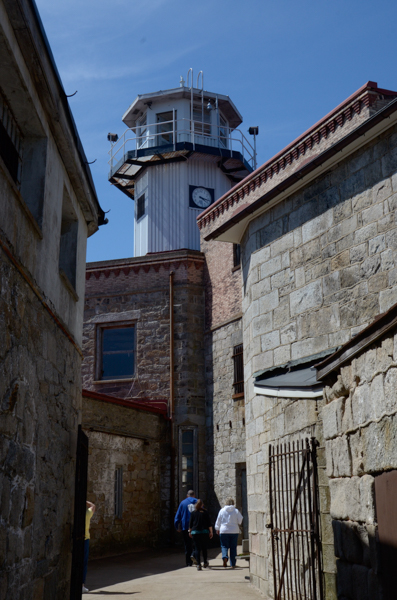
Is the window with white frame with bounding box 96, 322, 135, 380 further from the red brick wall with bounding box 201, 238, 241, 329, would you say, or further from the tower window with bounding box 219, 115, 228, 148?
the tower window with bounding box 219, 115, 228, 148

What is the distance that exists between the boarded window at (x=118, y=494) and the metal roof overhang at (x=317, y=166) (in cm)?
703

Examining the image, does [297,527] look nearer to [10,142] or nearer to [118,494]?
[10,142]

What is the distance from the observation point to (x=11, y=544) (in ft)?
16.2

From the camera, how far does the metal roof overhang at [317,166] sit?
24.0ft

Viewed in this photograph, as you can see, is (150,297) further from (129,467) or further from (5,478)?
(5,478)

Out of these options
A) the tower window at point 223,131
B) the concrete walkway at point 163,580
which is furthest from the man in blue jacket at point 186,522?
the tower window at point 223,131

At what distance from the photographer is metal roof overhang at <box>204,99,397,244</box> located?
7.32 meters

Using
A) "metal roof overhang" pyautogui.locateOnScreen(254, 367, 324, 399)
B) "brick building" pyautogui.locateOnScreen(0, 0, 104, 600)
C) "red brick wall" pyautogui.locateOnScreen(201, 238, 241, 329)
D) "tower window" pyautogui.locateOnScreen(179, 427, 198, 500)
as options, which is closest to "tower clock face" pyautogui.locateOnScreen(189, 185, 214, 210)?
"red brick wall" pyautogui.locateOnScreen(201, 238, 241, 329)

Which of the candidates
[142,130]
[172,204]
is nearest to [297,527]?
[172,204]

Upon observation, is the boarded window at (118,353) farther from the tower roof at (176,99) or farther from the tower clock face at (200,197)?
the tower roof at (176,99)

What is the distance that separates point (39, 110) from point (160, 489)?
12824 millimetres

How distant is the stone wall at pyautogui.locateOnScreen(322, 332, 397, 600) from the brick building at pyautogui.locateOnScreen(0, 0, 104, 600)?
256cm

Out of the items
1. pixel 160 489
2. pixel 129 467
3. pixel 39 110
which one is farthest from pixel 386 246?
pixel 160 489

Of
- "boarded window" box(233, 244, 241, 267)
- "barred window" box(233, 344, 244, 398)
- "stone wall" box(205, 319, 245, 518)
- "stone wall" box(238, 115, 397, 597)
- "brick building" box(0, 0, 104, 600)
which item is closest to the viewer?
"brick building" box(0, 0, 104, 600)
